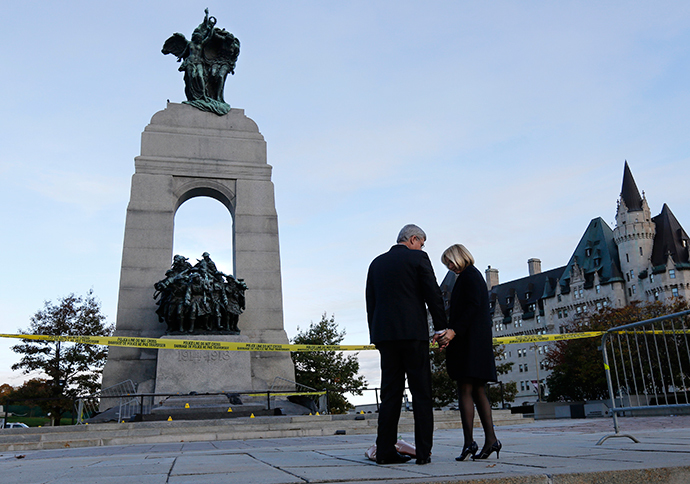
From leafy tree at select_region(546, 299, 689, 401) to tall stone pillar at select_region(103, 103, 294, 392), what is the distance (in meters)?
28.6

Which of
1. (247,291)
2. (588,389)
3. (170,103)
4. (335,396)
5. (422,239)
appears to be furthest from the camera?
(588,389)

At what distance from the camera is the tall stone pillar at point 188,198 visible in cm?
1973

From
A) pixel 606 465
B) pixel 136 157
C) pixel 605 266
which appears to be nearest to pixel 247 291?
pixel 136 157

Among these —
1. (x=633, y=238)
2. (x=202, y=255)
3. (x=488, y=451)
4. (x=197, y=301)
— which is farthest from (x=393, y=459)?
(x=633, y=238)

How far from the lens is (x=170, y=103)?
75.7 feet

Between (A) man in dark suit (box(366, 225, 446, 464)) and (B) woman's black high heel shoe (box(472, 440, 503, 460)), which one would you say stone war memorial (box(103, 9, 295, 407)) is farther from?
(B) woman's black high heel shoe (box(472, 440, 503, 460))

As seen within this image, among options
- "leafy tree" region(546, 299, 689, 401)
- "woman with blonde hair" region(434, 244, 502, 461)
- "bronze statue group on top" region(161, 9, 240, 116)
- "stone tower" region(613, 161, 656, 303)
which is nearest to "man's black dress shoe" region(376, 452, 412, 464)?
"woman with blonde hair" region(434, 244, 502, 461)

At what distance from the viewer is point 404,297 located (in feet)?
17.1

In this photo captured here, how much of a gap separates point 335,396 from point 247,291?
14.3 metres

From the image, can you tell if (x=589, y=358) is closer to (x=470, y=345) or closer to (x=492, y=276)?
(x=470, y=345)

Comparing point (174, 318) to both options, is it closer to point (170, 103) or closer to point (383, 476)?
point (170, 103)

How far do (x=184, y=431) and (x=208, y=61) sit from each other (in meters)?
16.0

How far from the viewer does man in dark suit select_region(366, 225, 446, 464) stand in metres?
5.02

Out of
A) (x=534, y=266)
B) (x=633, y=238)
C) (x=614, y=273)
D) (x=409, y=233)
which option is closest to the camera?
(x=409, y=233)
